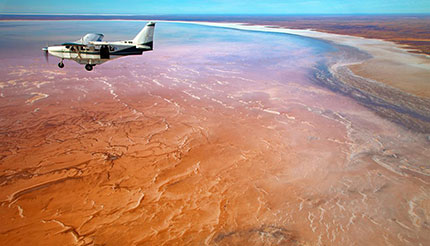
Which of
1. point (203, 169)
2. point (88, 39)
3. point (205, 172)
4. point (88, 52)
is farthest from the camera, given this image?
point (88, 39)

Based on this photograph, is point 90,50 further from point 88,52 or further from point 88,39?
point 88,39

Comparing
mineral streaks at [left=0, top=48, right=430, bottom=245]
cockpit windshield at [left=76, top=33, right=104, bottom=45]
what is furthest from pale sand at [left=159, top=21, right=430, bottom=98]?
cockpit windshield at [left=76, top=33, right=104, bottom=45]

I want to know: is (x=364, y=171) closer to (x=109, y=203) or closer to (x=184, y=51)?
(x=109, y=203)

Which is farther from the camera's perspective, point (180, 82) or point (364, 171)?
point (180, 82)

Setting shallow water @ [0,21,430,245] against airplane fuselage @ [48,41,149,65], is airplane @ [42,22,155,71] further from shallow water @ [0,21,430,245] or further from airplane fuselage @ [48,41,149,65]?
shallow water @ [0,21,430,245]

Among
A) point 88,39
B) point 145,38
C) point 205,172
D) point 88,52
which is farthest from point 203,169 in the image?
point 88,39

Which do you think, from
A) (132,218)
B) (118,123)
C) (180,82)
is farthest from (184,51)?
(132,218)

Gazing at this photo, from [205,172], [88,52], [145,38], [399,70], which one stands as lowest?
[205,172]

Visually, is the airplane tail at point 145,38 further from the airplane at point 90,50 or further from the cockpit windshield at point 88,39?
the cockpit windshield at point 88,39
